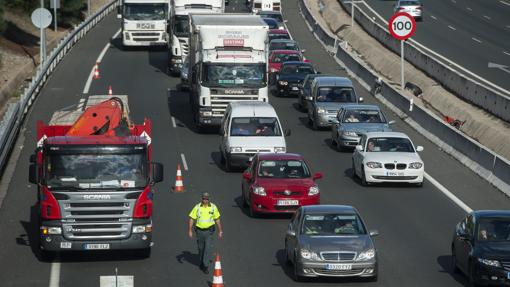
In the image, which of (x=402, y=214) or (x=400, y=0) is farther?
(x=400, y=0)

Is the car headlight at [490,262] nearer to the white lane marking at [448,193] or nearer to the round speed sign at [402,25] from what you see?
the white lane marking at [448,193]

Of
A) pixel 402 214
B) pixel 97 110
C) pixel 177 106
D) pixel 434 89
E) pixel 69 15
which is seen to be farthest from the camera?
pixel 69 15

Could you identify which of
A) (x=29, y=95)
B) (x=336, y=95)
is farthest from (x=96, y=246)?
(x=29, y=95)

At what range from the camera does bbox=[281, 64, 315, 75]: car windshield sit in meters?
54.0

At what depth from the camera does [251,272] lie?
921 inches

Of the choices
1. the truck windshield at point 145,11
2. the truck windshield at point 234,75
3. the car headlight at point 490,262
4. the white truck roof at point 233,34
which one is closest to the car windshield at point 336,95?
the truck windshield at point 234,75

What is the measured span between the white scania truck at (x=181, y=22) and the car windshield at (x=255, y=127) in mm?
18888

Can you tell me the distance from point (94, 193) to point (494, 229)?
25.3 ft

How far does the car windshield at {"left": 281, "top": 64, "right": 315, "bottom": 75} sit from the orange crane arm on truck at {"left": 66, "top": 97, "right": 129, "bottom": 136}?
26.1 meters

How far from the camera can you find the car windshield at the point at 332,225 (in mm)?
22891

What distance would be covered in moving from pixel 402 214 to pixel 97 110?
798cm

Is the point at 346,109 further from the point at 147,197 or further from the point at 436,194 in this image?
the point at 147,197

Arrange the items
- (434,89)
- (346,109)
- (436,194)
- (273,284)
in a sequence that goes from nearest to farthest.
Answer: (273,284) < (436,194) < (346,109) < (434,89)

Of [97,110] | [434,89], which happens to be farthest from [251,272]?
[434,89]
